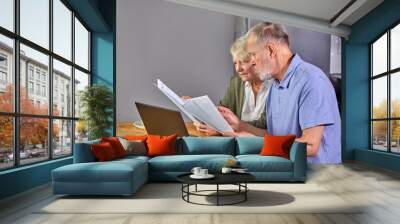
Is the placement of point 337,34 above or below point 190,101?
above

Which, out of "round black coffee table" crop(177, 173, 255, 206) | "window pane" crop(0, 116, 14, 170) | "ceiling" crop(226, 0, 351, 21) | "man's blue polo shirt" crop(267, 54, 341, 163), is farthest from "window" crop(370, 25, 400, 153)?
"window pane" crop(0, 116, 14, 170)

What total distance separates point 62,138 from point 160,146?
70.6 inches

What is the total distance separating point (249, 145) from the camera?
6.49 meters

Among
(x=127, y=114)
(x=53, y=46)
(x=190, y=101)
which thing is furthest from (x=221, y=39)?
(x=53, y=46)

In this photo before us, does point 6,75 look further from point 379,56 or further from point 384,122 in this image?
point 379,56

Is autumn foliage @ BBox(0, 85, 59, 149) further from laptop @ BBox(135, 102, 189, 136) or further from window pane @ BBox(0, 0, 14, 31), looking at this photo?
laptop @ BBox(135, 102, 189, 136)

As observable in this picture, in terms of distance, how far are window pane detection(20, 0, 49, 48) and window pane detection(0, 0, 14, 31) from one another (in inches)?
10.5

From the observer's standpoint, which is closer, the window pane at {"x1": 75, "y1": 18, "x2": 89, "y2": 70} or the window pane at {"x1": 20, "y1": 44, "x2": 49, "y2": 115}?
the window pane at {"x1": 20, "y1": 44, "x2": 49, "y2": 115}

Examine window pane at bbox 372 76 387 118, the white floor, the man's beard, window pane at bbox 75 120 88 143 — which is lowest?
the white floor

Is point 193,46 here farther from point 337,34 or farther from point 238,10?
Answer: point 337,34

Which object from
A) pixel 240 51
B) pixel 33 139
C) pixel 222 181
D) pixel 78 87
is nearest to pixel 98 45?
pixel 78 87

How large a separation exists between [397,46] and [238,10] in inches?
129

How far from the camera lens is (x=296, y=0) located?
754 cm

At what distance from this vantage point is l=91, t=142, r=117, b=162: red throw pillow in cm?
534
